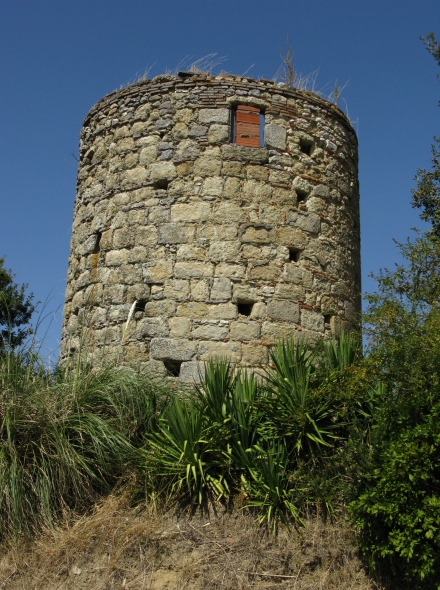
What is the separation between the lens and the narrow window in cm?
985

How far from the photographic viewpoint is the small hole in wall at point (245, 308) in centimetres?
934

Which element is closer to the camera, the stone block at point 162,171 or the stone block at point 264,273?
the stone block at point 264,273

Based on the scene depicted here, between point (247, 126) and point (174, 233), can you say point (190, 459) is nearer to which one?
point (174, 233)

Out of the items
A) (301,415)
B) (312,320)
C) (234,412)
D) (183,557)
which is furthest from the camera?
(312,320)

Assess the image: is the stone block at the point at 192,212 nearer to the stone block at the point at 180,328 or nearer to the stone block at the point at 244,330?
the stone block at the point at 180,328

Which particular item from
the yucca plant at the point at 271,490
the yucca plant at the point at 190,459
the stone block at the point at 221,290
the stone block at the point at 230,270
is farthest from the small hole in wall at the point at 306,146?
the yucca plant at the point at 271,490

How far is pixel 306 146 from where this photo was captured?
10281 mm

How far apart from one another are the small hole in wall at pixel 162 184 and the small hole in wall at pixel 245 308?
1.90 m

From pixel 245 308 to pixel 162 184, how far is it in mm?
2022

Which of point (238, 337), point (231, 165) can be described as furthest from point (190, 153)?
point (238, 337)

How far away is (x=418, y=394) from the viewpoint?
21.1ft

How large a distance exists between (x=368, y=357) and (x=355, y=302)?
3.29 m

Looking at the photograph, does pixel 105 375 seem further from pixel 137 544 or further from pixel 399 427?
pixel 399 427

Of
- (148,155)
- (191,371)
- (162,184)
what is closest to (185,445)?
(191,371)
